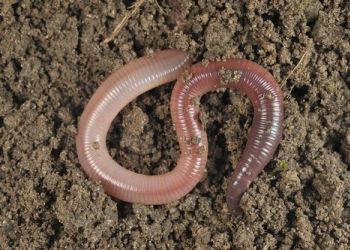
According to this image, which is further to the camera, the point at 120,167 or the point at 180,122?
the point at 120,167

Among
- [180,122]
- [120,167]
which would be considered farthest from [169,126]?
[120,167]

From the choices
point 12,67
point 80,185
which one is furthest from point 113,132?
point 12,67

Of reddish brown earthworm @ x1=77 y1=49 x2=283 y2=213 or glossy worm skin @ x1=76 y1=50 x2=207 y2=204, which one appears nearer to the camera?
reddish brown earthworm @ x1=77 y1=49 x2=283 y2=213

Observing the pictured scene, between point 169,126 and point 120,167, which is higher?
point 169,126

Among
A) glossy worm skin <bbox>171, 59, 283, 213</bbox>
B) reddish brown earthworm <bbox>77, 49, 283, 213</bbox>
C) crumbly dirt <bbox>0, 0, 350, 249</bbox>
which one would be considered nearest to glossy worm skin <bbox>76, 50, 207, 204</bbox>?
reddish brown earthworm <bbox>77, 49, 283, 213</bbox>

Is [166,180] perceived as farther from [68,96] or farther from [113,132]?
[68,96]

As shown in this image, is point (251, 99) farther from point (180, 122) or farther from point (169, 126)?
point (169, 126)

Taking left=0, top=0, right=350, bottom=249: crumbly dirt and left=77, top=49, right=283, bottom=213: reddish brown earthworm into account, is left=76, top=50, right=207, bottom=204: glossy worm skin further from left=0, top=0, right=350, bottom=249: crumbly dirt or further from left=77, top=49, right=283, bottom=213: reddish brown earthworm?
left=0, top=0, right=350, bottom=249: crumbly dirt
